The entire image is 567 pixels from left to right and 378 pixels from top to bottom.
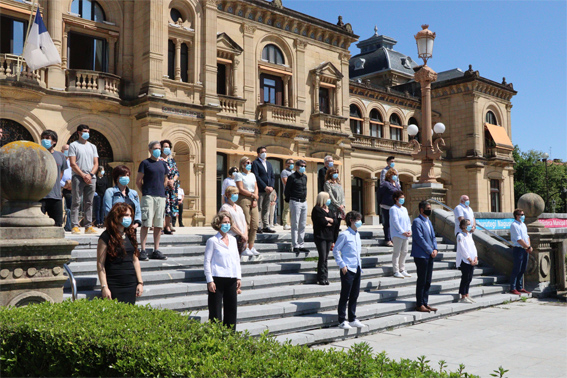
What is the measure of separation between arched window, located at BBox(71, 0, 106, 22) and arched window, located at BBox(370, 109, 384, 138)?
2036cm

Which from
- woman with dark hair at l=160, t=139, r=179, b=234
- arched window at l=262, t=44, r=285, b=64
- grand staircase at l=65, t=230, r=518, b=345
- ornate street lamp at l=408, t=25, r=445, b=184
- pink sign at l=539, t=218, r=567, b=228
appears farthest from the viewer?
A: arched window at l=262, t=44, r=285, b=64

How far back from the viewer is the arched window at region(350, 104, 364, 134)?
33281mm

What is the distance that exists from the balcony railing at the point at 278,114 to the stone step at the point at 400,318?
618 inches

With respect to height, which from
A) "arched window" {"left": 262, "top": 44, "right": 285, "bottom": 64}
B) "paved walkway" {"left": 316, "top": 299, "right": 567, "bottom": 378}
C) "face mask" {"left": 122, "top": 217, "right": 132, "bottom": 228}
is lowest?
"paved walkway" {"left": 316, "top": 299, "right": 567, "bottom": 378}

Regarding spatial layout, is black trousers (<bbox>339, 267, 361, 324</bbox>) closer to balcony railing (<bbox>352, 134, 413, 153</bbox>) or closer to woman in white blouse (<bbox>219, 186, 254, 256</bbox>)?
woman in white blouse (<bbox>219, 186, 254, 256</bbox>)

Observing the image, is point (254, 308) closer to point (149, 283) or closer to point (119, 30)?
point (149, 283)

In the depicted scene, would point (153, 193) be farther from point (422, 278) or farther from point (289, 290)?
point (422, 278)

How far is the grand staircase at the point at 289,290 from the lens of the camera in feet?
25.0

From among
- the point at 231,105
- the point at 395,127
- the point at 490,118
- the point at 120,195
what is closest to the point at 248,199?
the point at 120,195

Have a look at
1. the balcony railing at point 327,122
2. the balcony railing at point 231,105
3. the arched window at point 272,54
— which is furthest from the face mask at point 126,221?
the balcony railing at point 327,122

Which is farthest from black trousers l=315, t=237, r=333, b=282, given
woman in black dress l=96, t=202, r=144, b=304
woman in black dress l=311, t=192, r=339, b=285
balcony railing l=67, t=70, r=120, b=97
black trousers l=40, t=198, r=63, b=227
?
balcony railing l=67, t=70, r=120, b=97

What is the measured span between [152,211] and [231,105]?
611 inches

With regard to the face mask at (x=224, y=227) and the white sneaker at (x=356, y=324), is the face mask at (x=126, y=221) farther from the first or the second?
the white sneaker at (x=356, y=324)

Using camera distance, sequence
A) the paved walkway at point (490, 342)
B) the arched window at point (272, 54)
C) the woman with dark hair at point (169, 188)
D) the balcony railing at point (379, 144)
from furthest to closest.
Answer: the balcony railing at point (379, 144), the arched window at point (272, 54), the woman with dark hair at point (169, 188), the paved walkway at point (490, 342)
